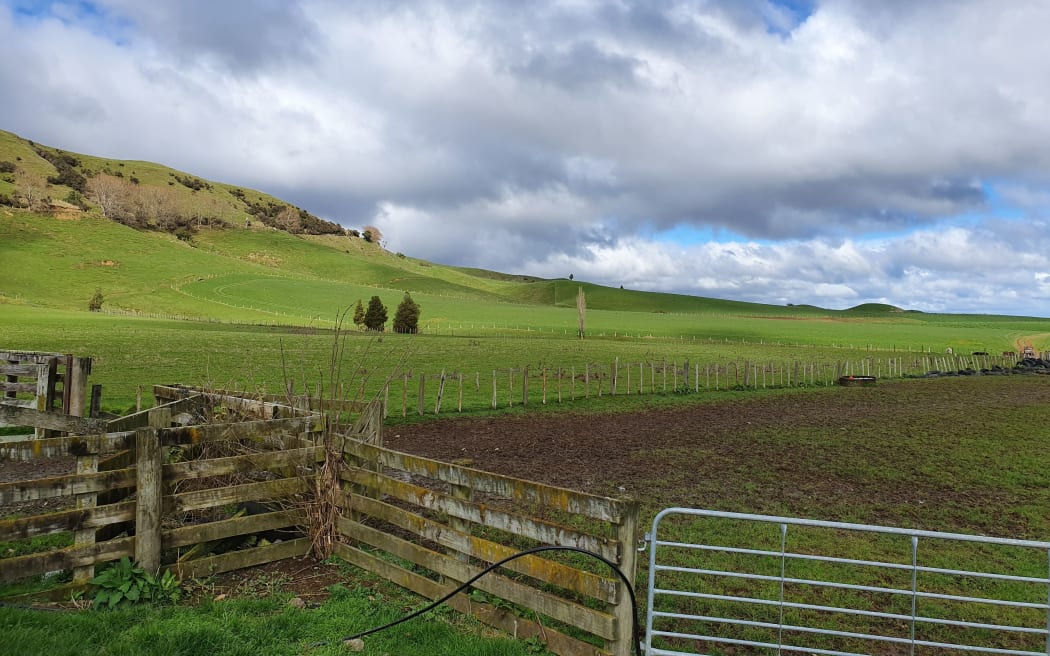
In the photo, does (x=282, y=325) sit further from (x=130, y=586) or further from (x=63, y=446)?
(x=130, y=586)

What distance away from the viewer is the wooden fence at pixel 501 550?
500cm

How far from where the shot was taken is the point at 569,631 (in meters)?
6.30

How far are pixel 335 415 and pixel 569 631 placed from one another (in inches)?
158

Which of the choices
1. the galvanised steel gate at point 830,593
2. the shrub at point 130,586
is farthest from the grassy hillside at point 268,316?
the galvanised steel gate at point 830,593

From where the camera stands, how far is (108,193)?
15050cm

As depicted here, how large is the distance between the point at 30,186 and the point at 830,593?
17127 centimetres

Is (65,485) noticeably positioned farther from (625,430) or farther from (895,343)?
(895,343)

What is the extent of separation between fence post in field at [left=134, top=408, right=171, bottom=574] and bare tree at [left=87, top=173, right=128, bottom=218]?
159379 millimetres

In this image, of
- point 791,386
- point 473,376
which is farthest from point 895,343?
point 473,376

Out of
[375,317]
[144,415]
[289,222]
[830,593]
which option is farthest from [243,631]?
[289,222]

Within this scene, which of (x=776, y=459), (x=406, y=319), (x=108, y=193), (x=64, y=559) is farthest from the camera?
(x=108, y=193)

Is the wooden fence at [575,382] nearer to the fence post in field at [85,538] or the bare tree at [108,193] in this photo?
the fence post in field at [85,538]

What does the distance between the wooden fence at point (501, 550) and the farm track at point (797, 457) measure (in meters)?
5.61

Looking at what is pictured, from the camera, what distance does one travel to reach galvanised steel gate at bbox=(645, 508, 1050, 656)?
5433mm
